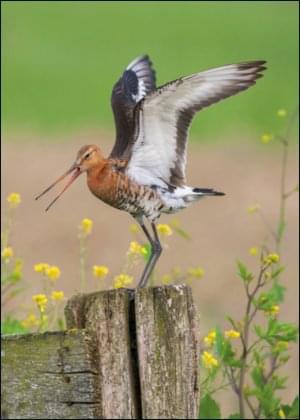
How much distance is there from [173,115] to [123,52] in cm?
2041

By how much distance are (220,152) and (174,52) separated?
8.29 metres

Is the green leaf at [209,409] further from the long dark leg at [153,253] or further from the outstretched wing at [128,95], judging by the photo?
the outstretched wing at [128,95]

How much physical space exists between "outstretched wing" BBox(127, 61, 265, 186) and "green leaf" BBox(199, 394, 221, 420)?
116 centimetres

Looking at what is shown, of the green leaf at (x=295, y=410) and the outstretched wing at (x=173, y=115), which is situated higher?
the outstretched wing at (x=173, y=115)

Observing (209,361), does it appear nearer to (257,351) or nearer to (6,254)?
(257,351)

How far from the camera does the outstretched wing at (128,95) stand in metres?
7.54

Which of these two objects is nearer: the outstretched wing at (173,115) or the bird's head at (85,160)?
the outstretched wing at (173,115)

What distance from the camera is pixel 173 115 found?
7.28m

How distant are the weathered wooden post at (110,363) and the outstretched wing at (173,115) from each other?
210 centimetres

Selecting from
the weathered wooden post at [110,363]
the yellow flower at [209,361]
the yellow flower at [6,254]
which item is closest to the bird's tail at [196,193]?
the yellow flower at [6,254]

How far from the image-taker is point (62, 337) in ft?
14.8

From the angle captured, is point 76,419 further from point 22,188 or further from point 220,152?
point 220,152

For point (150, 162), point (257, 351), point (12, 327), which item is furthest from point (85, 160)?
point (257, 351)

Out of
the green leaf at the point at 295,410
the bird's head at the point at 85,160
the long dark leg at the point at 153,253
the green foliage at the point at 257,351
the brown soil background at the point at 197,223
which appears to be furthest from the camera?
the brown soil background at the point at 197,223
